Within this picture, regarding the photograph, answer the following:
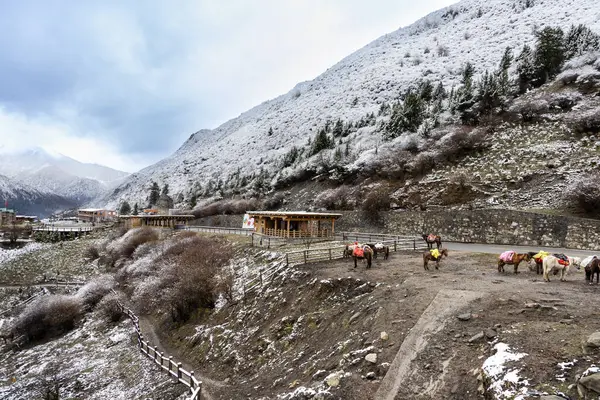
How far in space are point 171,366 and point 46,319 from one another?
18.5 m


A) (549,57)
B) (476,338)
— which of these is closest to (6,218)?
(476,338)

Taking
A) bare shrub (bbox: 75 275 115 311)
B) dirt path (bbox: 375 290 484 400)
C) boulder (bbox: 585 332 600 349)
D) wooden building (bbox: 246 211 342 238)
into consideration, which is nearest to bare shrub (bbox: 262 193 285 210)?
wooden building (bbox: 246 211 342 238)

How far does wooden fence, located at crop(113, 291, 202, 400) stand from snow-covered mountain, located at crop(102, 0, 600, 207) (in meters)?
49.5

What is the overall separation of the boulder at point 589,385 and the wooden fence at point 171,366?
11572 mm

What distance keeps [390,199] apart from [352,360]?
3306 cm

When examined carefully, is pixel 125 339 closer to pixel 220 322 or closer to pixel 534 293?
pixel 220 322

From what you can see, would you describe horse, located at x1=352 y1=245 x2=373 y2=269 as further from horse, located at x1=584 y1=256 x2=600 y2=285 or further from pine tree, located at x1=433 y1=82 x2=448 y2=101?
pine tree, located at x1=433 y1=82 x2=448 y2=101

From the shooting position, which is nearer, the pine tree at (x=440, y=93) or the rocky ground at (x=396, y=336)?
the rocky ground at (x=396, y=336)

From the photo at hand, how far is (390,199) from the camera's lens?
4122 centimetres

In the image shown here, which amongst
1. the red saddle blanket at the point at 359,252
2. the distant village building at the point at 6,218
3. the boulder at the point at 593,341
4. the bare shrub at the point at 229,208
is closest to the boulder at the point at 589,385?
the boulder at the point at 593,341

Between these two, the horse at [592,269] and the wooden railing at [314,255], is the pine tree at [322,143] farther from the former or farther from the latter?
the horse at [592,269]

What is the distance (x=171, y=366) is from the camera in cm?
1719

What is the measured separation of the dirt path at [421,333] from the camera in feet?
27.8

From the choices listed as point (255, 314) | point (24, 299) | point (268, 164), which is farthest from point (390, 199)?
point (268, 164)
